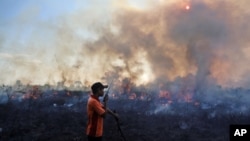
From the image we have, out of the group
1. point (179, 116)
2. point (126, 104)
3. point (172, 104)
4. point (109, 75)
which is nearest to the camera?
point (179, 116)

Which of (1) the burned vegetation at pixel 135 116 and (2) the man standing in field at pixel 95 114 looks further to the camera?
(1) the burned vegetation at pixel 135 116

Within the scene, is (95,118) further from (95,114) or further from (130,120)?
(130,120)

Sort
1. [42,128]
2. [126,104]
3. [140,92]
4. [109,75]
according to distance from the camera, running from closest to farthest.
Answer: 1. [42,128]
2. [126,104]
3. [140,92]
4. [109,75]

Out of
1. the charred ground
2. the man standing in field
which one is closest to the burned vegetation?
the charred ground

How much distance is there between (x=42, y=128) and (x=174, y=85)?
1158 centimetres

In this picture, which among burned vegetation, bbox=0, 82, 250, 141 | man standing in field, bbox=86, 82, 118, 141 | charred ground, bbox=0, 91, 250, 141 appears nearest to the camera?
man standing in field, bbox=86, 82, 118, 141

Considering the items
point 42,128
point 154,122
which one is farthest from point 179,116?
point 42,128

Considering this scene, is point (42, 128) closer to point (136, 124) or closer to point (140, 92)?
point (136, 124)

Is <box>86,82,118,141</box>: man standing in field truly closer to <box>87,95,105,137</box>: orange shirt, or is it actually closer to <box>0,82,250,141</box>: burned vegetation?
<box>87,95,105,137</box>: orange shirt

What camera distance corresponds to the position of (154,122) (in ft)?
60.4

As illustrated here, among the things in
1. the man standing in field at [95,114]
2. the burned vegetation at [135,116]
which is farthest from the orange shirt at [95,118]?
the burned vegetation at [135,116]

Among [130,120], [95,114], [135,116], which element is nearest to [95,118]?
[95,114]

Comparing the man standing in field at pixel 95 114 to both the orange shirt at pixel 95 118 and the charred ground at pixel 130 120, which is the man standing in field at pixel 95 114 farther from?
the charred ground at pixel 130 120

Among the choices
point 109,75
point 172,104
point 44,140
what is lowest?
point 44,140
